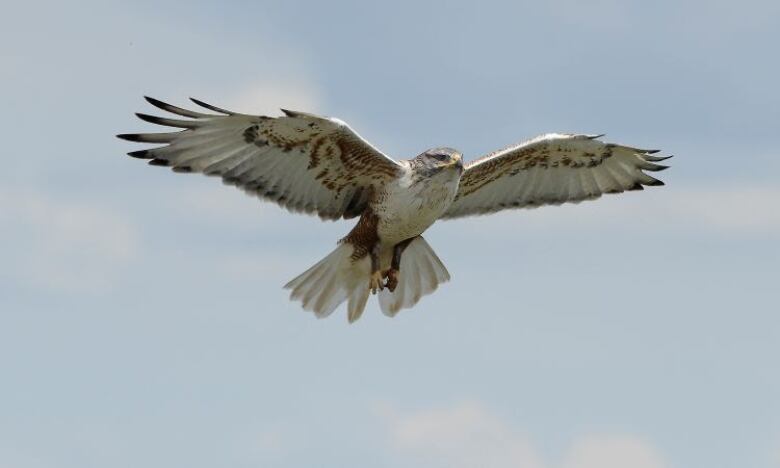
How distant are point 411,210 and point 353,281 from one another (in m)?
1.42

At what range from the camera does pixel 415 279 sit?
1451 centimetres

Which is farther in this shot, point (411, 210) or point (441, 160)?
point (411, 210)

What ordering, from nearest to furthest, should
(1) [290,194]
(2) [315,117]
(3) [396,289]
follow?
(2) [315,117], (1) [290,194], (3) [396,289]

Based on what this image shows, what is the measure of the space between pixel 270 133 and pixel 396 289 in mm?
2581

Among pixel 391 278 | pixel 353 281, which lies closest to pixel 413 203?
pixel 391 278

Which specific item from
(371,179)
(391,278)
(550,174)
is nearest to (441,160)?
(371,179)

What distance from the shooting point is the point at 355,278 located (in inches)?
558

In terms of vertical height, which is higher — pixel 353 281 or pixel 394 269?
pixel 394 269

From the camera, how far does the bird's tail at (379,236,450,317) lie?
14414mm

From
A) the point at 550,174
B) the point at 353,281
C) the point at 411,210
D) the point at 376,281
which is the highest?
the point at 550,174

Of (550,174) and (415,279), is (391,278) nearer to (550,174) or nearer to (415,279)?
(415,279)

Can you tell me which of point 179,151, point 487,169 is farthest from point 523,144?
point 179,151

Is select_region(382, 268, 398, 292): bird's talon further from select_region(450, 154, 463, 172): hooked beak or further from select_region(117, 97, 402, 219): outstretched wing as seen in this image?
select_region(450, 154, 463, 172): hooked beak

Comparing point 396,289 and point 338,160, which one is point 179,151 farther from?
point 396,289
